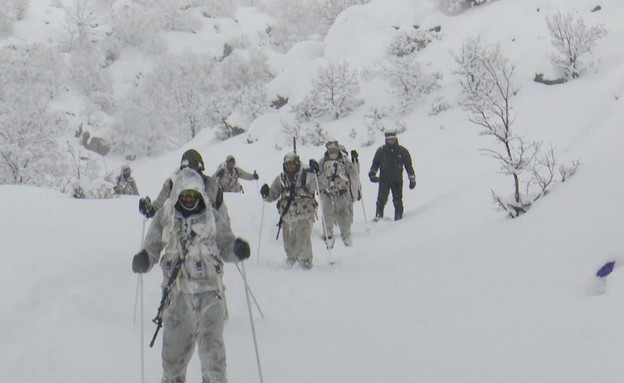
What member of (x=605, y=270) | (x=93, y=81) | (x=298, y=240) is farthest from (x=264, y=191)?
(x=93, y=81)

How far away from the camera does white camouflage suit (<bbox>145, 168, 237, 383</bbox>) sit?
14.4ft

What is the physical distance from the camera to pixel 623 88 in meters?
12.0

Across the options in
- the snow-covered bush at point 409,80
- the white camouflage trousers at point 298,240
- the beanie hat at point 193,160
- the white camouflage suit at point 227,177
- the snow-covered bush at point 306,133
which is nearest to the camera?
the beanie hat at point 193,160

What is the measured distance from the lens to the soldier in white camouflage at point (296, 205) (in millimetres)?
8469

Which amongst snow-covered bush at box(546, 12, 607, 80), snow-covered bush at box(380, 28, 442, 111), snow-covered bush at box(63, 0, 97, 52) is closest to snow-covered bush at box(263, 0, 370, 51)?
snow-covered bush at box(63, 0, 97, 52)

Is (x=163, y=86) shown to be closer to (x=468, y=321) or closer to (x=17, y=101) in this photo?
(x=17, y=101)

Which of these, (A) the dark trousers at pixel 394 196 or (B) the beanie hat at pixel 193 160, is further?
(A) the dark trousers at pixel 394 196

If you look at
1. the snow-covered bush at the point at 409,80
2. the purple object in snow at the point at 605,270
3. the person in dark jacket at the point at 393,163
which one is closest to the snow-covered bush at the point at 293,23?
the snow-covered bush at the point at 409,80

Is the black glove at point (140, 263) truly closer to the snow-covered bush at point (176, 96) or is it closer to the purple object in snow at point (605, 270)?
the purple object in snow at point (605, 270)

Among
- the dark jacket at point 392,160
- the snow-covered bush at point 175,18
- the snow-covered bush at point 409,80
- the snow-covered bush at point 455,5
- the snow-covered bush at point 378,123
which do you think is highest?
the snow-covered bush at point 175,18

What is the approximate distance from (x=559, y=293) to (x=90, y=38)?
162 ft

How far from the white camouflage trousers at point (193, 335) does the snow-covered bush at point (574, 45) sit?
1421 centimetres

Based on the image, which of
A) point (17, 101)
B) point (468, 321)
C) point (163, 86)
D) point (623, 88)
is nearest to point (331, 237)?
point (468, 321)

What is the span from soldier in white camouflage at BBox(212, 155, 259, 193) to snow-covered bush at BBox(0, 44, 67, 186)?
1209 centimetres
